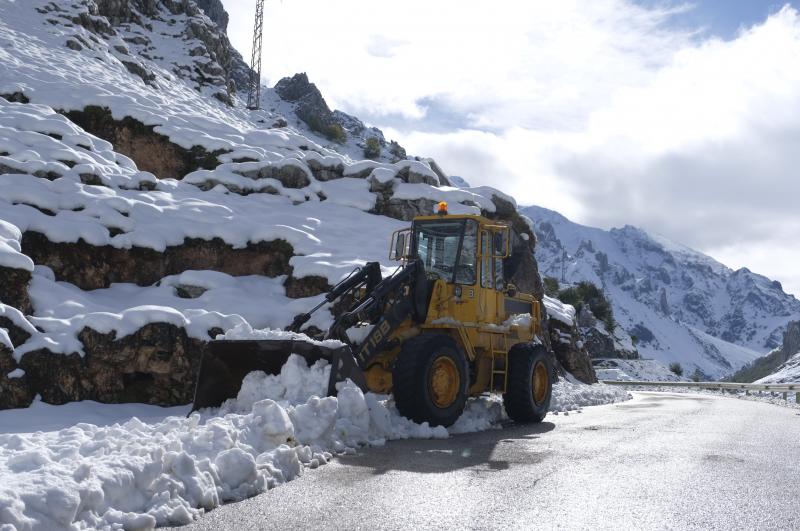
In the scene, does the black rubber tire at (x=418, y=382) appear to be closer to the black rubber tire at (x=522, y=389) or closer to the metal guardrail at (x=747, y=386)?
the black rubber tire at (x=522, y=389)

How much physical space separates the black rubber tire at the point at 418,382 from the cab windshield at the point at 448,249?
1828mm

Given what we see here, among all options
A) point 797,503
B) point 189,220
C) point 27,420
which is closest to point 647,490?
point 797,503

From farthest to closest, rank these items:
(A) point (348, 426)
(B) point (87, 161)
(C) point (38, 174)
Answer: (B) point (87, 161) < (C) point (38, 174) < (A) point (348, 426)

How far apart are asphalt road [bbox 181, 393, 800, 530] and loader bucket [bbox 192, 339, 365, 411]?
107cm

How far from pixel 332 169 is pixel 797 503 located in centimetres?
1932

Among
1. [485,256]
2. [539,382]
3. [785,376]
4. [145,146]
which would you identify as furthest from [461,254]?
[785,376]

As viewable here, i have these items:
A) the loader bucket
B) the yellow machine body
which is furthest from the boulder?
the yellow machine body

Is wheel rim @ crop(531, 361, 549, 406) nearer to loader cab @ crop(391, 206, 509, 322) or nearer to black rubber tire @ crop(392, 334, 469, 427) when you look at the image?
loader cab @ crop(391, 206, 509, 322)

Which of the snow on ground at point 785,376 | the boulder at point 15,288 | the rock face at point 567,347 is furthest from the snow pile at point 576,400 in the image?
the snow on ground at point 785,376

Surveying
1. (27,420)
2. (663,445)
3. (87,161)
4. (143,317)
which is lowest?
(27,420)

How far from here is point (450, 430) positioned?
861 centimetres

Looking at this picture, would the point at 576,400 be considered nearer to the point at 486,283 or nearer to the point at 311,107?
the point at 486,283

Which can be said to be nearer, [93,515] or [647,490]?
[93,515]

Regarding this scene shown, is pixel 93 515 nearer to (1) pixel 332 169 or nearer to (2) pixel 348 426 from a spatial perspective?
(2) pixel 348 426
